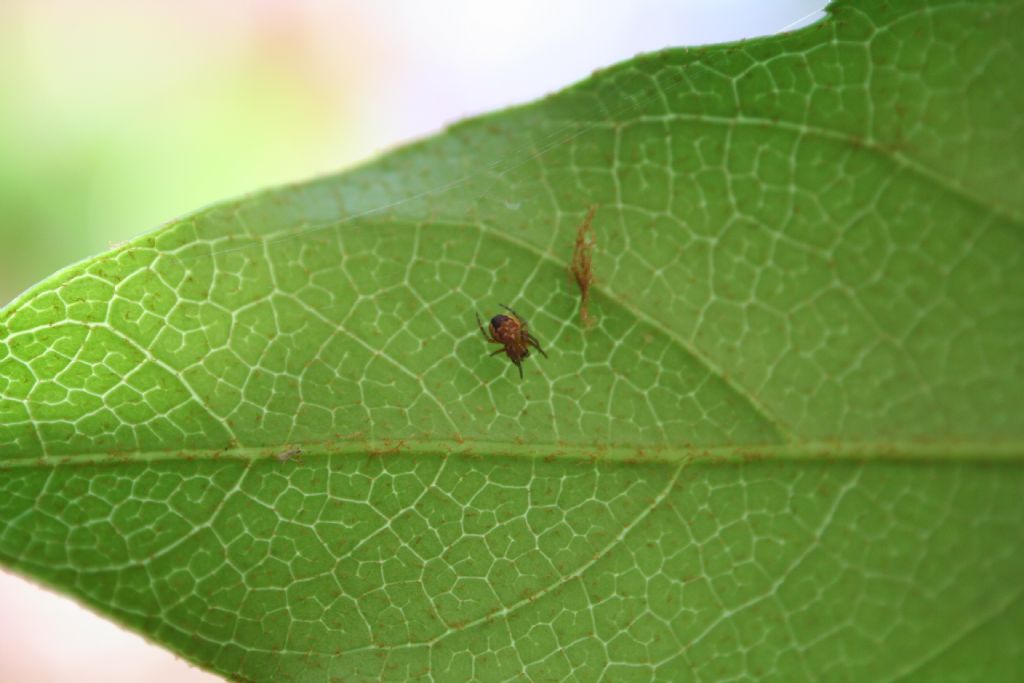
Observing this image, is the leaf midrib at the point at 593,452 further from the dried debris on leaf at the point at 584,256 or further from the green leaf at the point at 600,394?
the dried debris on leaf at the point at 584,256

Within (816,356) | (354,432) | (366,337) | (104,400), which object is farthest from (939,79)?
(104,400)

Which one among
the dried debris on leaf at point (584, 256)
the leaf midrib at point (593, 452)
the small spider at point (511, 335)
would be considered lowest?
the leaf midrib at point (593, 452)

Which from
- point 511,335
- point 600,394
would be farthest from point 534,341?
point 600,394

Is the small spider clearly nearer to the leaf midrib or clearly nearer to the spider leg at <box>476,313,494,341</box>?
the spider leg at <box>476,313,494,341</box>

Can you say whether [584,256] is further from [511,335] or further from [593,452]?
[593,452]

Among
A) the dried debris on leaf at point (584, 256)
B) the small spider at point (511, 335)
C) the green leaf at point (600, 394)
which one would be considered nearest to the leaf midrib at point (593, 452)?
the green leaf at point (600, 394)

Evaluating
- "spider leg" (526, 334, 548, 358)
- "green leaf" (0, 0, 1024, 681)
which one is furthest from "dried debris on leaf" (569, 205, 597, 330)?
"spider leg" (526, 334, 548, 358)

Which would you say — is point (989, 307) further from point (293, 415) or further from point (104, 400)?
point (104, 400)
